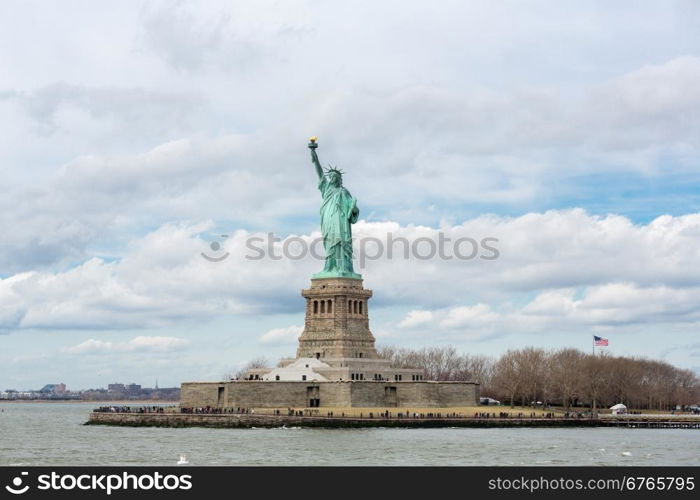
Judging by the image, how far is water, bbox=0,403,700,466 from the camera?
66312 mm

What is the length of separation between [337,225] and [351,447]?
4057cm

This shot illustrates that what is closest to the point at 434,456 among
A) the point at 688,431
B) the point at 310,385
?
the point at 310,385

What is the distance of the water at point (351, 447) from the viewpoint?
66.3m

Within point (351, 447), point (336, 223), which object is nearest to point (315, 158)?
point (336, 223)

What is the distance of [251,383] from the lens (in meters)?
104

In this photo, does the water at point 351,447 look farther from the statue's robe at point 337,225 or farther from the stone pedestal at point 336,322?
the statue's robe at point 337,225

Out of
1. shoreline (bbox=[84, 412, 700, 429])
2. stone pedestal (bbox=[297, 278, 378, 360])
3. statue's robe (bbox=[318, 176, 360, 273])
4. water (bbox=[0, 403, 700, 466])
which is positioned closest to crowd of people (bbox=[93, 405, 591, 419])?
shoreline (bbox=[84, 412, 700, 429])

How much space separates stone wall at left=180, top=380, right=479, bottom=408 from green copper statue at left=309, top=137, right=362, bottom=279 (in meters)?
12.5

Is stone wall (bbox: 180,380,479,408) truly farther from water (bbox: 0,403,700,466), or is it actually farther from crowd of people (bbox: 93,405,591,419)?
water (bbox: 0,403,700,466)

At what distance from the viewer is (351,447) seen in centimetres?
7469

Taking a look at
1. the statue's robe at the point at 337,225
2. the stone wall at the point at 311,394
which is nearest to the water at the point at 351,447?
the stone wall at the point at 311,394
